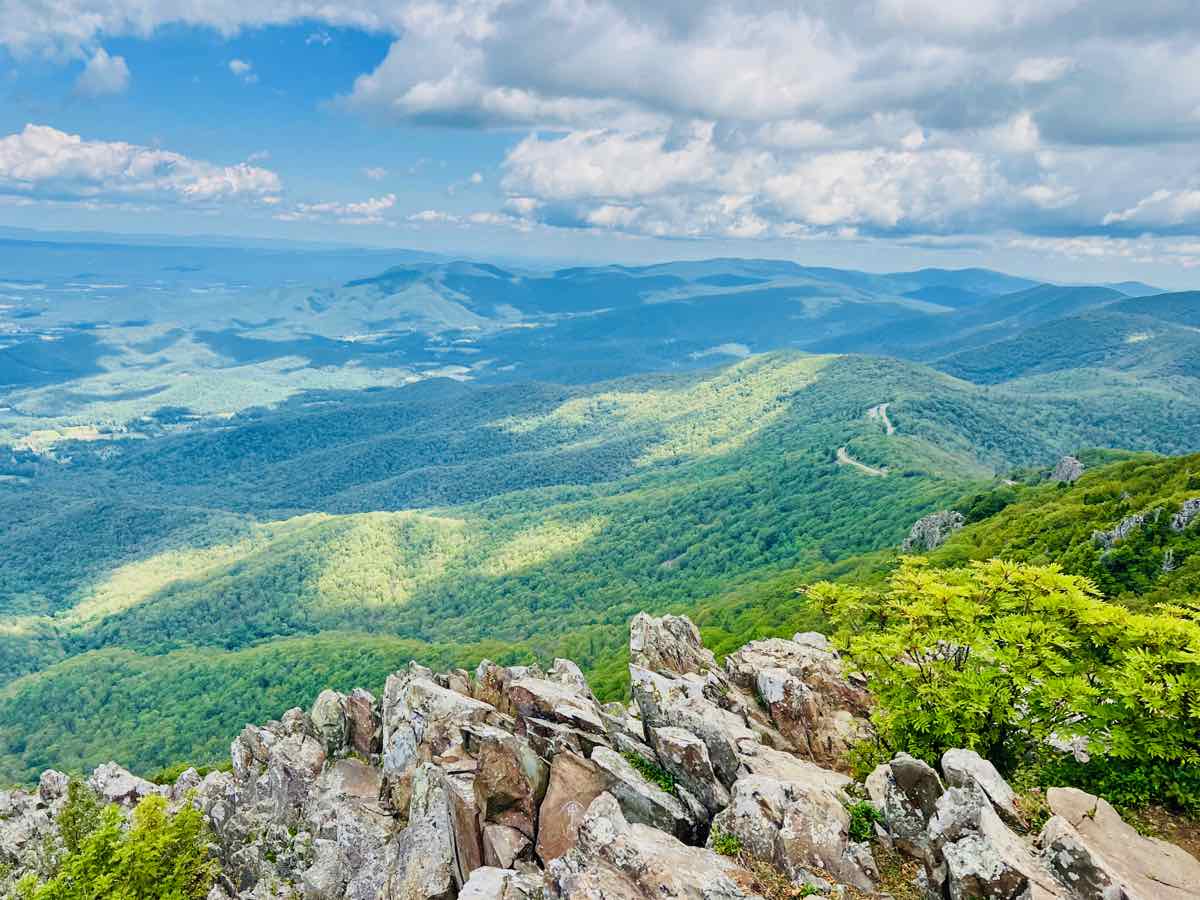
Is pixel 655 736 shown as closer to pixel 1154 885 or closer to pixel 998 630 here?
pixel 998 630

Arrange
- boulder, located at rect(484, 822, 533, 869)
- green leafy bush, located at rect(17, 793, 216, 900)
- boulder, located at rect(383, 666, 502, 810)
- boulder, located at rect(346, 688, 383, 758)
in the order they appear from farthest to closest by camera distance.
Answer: boulder, located at rect(346, 688, 383, 758), boulder, located at rect(383, 666, 502, 810), green leafy bush, located at rect(17, 793, 216, 900), boulder, located at rect(484, 822, 533, 869)

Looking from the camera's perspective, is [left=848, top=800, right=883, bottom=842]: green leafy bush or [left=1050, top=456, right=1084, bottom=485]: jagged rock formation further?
[left=1050, top=456, right=1084, bottom=485]: jagged rock formation

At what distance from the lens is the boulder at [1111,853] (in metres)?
20.1

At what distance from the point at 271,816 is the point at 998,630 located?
46168 millimetres

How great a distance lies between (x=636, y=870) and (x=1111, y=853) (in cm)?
1471

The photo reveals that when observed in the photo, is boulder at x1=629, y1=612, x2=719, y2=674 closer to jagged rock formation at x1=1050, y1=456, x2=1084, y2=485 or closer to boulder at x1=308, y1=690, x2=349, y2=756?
boulder at x1=308, y1=690, x2=349, y2=756

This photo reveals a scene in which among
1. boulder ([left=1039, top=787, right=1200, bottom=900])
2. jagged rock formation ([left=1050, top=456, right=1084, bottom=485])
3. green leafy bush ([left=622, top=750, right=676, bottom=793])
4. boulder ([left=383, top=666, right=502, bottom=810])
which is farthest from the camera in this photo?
jagged rock formation ([left=1050, top=456, right=1084, bottom=485])

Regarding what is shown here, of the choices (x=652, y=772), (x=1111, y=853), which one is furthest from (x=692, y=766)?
→ (x=1111, y=853)

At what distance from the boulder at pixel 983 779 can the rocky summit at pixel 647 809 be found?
0.32 ft

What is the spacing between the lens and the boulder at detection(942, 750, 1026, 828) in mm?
24047

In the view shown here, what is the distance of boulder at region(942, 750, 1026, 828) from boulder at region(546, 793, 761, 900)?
7.99 meters

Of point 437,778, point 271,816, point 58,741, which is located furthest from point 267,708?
point 437,778

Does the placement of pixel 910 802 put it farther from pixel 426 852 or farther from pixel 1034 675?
pixel 426 852

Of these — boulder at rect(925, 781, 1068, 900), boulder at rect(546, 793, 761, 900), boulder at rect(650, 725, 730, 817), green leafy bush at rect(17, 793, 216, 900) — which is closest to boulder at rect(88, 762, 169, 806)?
green leafy bush at rect(17, 793, 216, 900)
